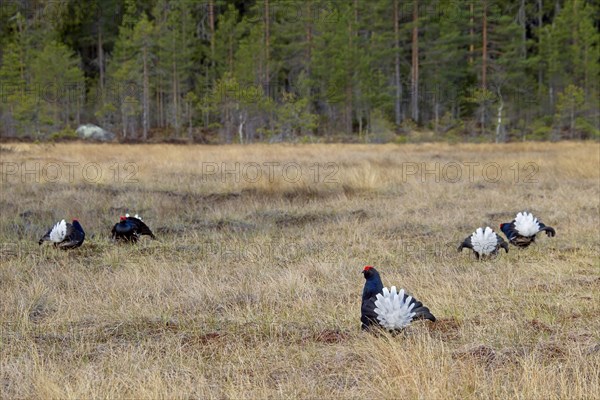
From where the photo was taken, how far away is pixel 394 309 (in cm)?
351

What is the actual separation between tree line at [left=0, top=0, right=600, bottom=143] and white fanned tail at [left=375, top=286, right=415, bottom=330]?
89.6 ft

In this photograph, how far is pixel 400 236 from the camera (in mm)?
7129

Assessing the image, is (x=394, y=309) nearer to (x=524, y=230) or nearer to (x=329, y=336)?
(x=329, y=336)

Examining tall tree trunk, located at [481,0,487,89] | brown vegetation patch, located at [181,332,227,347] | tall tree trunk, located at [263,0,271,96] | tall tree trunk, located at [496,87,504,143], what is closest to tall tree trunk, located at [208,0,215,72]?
tall tree trunk, located at [263,0,271,96]

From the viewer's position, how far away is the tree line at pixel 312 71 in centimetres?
3316

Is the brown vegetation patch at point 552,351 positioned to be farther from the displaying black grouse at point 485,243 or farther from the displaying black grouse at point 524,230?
the displaying black grouse at point 524,230

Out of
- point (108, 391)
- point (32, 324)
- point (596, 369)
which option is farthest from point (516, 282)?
point (32, 324)

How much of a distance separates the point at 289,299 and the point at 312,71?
34.2 metres

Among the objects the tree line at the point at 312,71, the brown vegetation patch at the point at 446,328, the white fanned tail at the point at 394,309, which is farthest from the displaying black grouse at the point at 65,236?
the tree line at the point at 312,71

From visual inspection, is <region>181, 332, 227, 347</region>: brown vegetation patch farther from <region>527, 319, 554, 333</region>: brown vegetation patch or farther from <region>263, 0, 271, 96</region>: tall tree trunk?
<region>263, 0, 271, 96</region>: tall tree trunk

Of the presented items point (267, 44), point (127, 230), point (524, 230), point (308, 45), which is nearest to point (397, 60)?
point (308, 45)

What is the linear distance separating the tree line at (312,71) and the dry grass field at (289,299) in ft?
71.9

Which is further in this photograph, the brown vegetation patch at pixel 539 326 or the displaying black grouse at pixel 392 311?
the brown vegetation patch at pixel 539 326

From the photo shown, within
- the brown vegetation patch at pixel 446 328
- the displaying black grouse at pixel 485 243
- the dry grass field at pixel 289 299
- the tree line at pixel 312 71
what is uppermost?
the tree line at pixel 312 71
